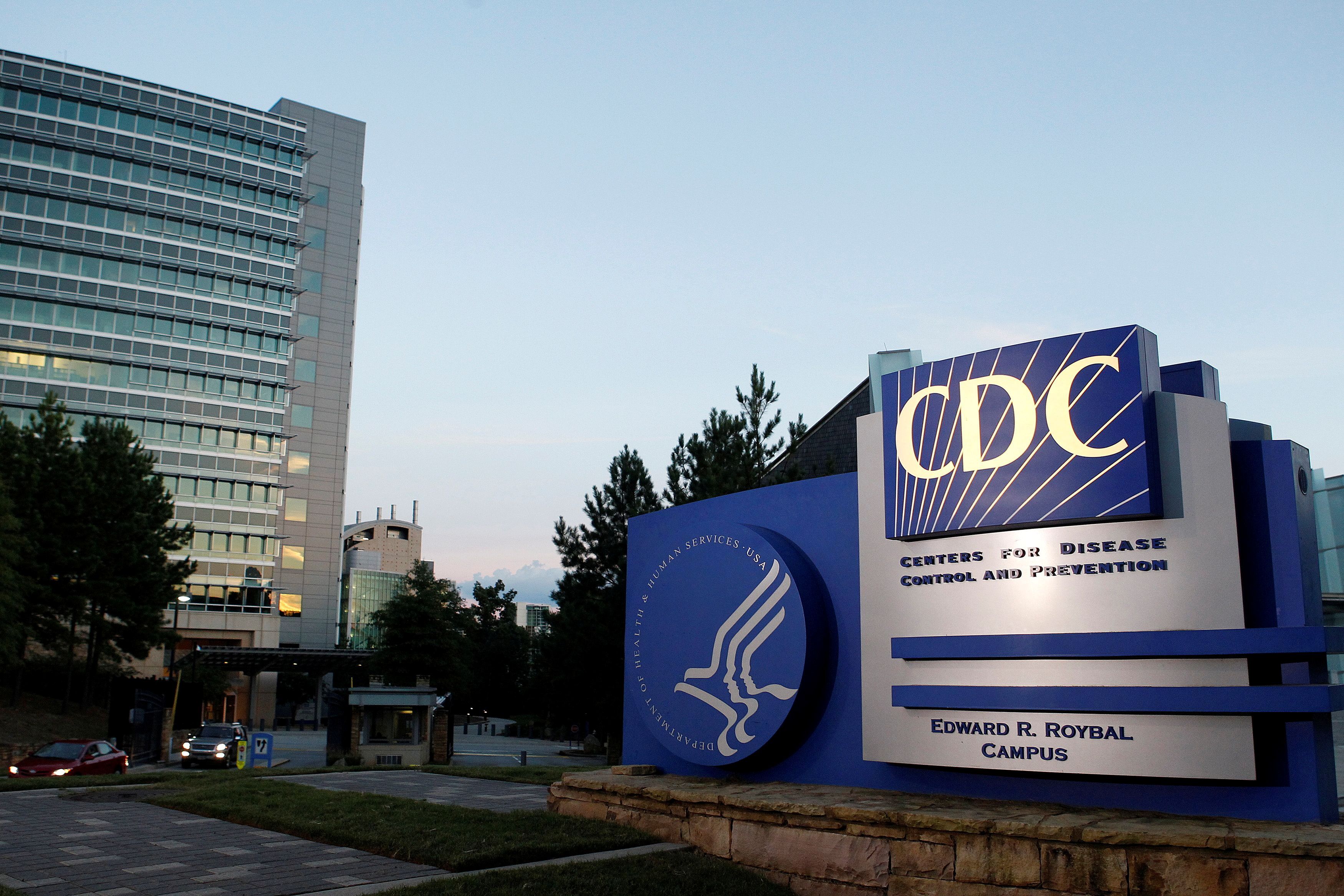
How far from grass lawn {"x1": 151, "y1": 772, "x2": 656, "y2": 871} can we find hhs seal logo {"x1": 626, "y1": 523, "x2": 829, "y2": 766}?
1.49 m

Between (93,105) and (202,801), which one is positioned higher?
(93,105)

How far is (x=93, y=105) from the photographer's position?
7425cm

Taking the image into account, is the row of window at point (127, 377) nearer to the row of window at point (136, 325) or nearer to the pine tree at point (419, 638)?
the row of window at point (136, 325)

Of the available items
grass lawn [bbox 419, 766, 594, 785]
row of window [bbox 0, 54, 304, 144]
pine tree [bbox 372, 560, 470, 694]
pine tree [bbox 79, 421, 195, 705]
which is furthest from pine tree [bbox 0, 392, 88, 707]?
row of window [bbox 0, 54, 304, 144]

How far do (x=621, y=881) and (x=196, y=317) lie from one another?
78.2 meters

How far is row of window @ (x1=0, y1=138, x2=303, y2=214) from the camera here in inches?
2808

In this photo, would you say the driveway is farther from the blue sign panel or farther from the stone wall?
the blue sign panel

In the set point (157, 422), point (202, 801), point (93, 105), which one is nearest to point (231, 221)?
point (93, 105)

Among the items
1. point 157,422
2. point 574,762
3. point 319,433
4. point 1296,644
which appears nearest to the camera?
point 1296,644

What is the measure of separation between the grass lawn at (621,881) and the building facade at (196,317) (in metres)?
71.4

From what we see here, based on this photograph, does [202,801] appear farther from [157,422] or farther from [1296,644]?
[157,422]

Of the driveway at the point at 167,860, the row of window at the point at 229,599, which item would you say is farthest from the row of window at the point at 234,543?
the driveway at the point at 167,860

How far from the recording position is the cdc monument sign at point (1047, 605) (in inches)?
313

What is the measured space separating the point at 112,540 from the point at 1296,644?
47925mm
